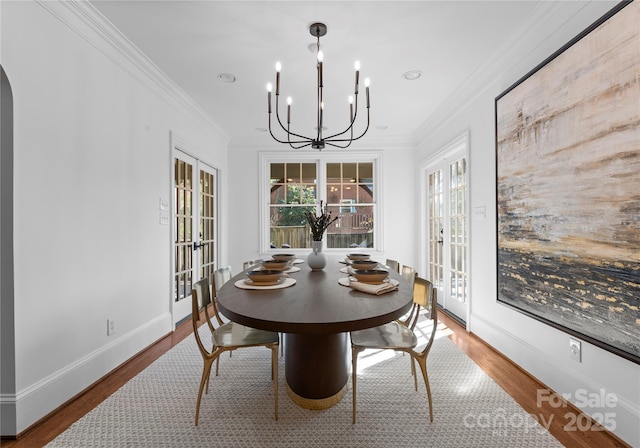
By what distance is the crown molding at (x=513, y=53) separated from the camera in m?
2.03

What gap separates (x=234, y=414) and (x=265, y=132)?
3983 millimetres

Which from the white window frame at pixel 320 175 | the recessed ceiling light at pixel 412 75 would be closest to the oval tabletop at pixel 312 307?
the recessed ceiling light at pixel 412 75

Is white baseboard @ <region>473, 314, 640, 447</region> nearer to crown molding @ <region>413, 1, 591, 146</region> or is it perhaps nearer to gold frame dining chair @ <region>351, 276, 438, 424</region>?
gold frame dining chair @ <region>351, 276, 438, 424</region>

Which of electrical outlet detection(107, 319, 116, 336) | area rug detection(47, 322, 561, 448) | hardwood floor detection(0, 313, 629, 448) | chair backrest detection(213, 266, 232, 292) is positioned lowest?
hardwood floor detection(0, 313, 629, 448)

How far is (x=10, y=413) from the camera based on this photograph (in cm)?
169

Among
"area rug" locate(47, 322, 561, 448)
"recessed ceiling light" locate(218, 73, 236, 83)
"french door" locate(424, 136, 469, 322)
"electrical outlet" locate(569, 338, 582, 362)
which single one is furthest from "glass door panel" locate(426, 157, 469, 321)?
"recessed ceiling light" locate(218, 73, 236, 83)

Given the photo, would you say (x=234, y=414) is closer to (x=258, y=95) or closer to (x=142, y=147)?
(x=142, y=147)

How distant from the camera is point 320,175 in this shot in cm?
529

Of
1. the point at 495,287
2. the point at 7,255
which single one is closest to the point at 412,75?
the point at 495,287

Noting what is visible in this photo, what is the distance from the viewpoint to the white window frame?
5.22 m

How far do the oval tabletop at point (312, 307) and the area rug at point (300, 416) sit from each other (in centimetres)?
76

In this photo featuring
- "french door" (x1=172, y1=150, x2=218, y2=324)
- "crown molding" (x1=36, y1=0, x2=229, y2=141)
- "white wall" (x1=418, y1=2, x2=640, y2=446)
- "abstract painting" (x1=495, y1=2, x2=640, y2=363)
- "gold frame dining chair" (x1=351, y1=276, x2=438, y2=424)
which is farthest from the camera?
"french door" (x1=172, y1=150, x2=218, y2=324)

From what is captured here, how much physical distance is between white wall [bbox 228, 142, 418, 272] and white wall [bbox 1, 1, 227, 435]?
213cm

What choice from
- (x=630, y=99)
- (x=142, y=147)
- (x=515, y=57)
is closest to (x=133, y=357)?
(x=142, y=147)
